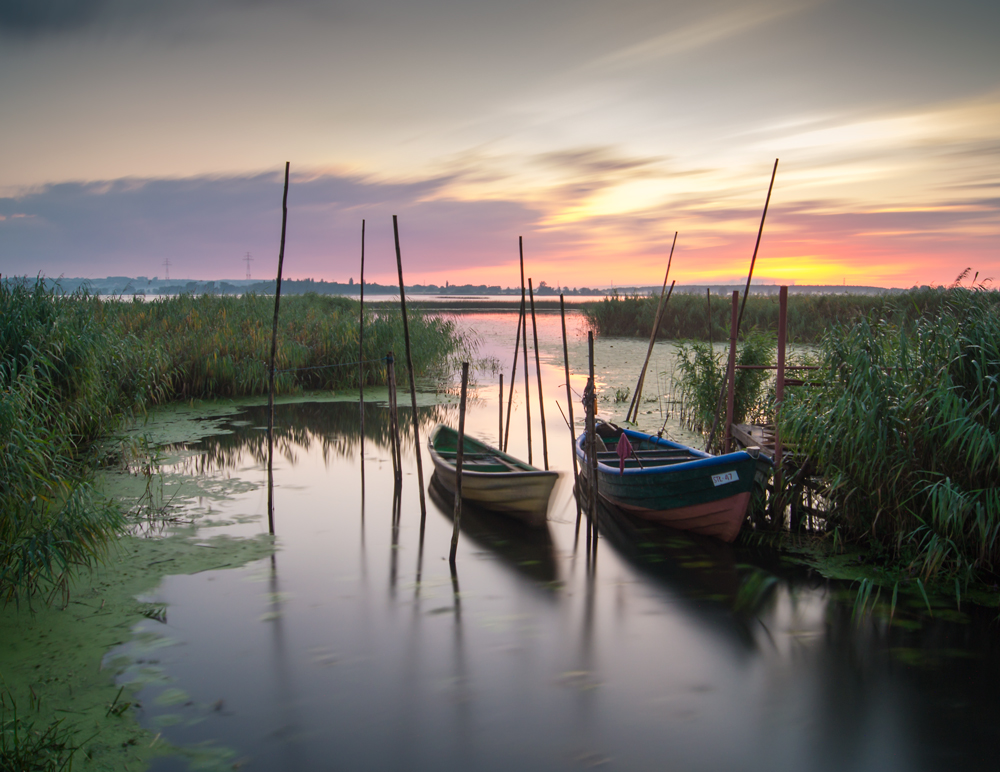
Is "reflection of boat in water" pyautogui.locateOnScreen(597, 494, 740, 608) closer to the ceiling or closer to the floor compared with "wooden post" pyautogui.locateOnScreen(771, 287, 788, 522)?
closer to the floor

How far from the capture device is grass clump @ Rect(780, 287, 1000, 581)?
17.0ft

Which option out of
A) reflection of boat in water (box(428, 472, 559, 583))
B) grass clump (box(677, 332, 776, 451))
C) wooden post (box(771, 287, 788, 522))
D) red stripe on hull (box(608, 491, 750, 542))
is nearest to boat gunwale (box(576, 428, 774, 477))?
wooden post (box(771, 287, 788, 522))

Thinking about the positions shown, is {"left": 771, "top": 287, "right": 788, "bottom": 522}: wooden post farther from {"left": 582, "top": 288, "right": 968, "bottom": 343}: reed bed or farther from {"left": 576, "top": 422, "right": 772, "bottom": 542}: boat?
{"left": 582, "top": 288, "right": 968, "bottom": 343}: reed bed

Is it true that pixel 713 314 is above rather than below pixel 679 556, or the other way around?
above

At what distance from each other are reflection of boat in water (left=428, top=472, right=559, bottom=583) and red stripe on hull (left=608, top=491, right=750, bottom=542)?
133cm

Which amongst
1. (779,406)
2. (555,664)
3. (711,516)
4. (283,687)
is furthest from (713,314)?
Answer: (283,687)

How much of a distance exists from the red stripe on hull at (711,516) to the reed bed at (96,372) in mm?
5439

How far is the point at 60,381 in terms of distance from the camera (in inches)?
318

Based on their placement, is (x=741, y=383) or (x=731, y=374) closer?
(x=731, y=374)

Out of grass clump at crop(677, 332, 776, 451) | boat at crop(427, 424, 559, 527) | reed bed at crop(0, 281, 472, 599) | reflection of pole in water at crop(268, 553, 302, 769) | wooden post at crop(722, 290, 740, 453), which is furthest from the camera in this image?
grass clump at crop(677, 332, 776, 451)

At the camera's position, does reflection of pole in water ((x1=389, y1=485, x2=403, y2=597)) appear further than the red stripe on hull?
No

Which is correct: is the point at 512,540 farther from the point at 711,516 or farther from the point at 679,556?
the point at 711,516

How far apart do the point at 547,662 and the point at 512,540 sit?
2.42m

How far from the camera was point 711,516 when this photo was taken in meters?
6.83
